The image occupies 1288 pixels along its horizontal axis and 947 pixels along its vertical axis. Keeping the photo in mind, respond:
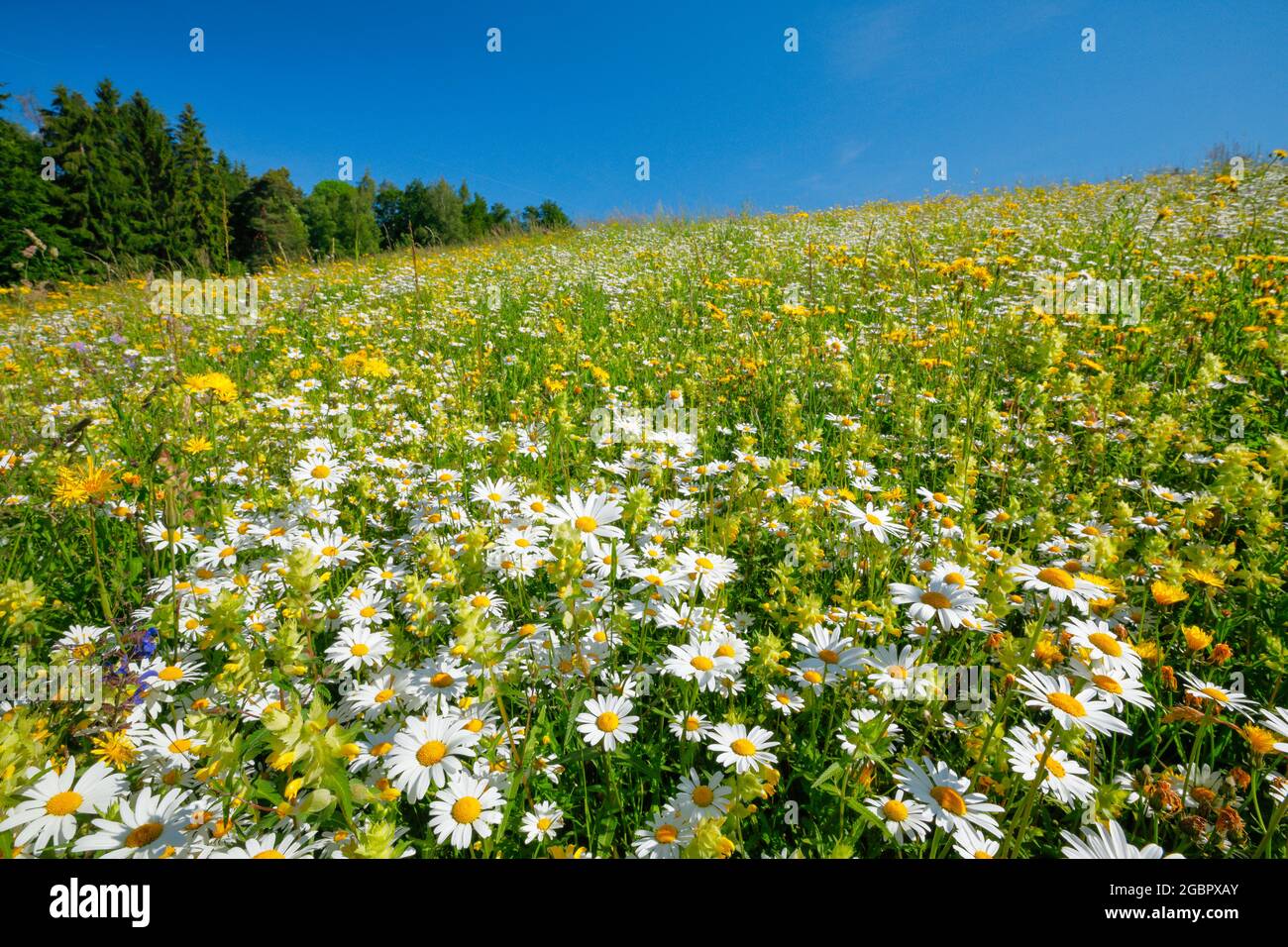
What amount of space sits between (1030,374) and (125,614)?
5.43m

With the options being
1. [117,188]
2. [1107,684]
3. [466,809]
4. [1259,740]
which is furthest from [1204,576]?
[117,188]

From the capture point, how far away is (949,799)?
1288 millimetres

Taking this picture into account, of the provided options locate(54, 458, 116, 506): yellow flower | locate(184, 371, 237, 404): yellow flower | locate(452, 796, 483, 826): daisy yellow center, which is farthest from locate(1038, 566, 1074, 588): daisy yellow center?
locate(184, 371, 237, 404): yellow flower

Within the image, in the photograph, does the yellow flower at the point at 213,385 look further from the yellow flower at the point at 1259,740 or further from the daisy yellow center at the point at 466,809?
the yellow flower at the point at 1259,740

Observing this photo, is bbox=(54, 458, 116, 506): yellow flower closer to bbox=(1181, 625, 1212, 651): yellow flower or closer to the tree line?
bbox=(1181, 625, 1212, 651): yellow flower

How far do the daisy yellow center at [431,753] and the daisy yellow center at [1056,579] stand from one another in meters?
1.63

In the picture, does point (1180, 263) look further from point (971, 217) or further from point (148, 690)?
point (148, 690)

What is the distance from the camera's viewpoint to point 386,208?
3800cm

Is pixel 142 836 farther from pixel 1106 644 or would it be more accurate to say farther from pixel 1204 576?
pixel 1204 576

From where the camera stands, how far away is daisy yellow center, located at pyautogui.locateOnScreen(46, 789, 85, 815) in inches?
46.2

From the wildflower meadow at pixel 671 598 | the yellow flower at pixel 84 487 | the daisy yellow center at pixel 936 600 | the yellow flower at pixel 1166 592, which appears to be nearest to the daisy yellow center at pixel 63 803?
the wildflower meadow at pixel 671 598

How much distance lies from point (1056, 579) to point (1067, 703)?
368 mm

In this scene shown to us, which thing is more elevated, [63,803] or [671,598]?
[671,598]
